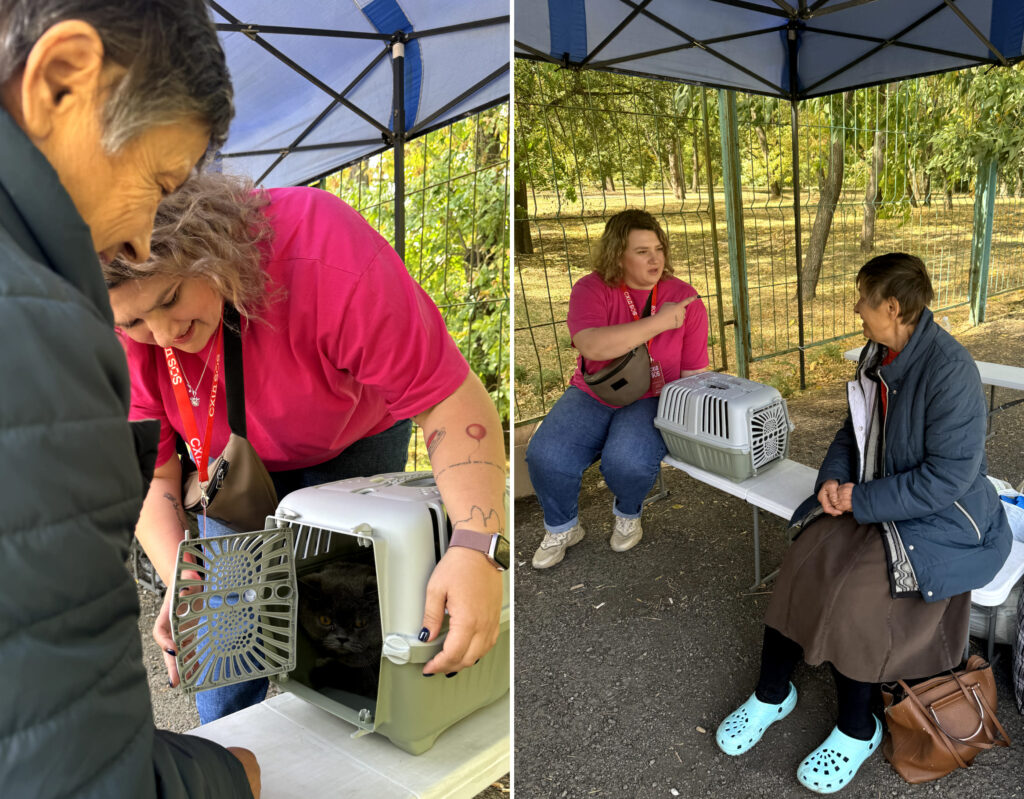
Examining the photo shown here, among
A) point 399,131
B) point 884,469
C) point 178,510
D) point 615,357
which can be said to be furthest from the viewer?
point 399,131

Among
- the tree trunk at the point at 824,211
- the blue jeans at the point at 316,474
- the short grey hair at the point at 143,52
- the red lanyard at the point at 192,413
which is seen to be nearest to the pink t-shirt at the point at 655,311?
the blue jeans at the point at 316,474

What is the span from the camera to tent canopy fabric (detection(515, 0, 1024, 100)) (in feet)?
9.69

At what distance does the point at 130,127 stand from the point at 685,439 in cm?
220

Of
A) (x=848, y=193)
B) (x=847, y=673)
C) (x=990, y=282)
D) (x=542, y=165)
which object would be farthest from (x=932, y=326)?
(x=990, y=282)

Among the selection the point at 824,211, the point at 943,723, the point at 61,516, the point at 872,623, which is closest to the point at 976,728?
the point at 943,723

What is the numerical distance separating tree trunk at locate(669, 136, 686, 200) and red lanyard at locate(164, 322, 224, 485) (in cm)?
346

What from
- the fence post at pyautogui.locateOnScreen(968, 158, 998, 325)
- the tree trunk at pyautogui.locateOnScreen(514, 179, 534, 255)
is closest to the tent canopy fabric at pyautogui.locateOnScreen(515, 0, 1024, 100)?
the tree trunk at pyautogui.locateOnScreen(514, 179, 534, 255)

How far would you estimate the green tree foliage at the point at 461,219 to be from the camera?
3.57 meters

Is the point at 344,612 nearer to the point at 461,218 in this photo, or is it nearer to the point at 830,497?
the point at 830,497

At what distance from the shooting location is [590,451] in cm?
281

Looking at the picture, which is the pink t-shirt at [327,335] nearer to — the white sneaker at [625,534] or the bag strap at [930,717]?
the bag strap at [930,717]

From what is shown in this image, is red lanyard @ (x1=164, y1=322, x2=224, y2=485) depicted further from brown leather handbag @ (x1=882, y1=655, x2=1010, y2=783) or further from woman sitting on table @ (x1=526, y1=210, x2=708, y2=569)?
woman sitting on table @ (x1=526, y1=210, x2=708, y2=569)

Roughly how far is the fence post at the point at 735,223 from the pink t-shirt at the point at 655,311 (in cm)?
157

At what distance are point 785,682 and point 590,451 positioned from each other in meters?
1.12
